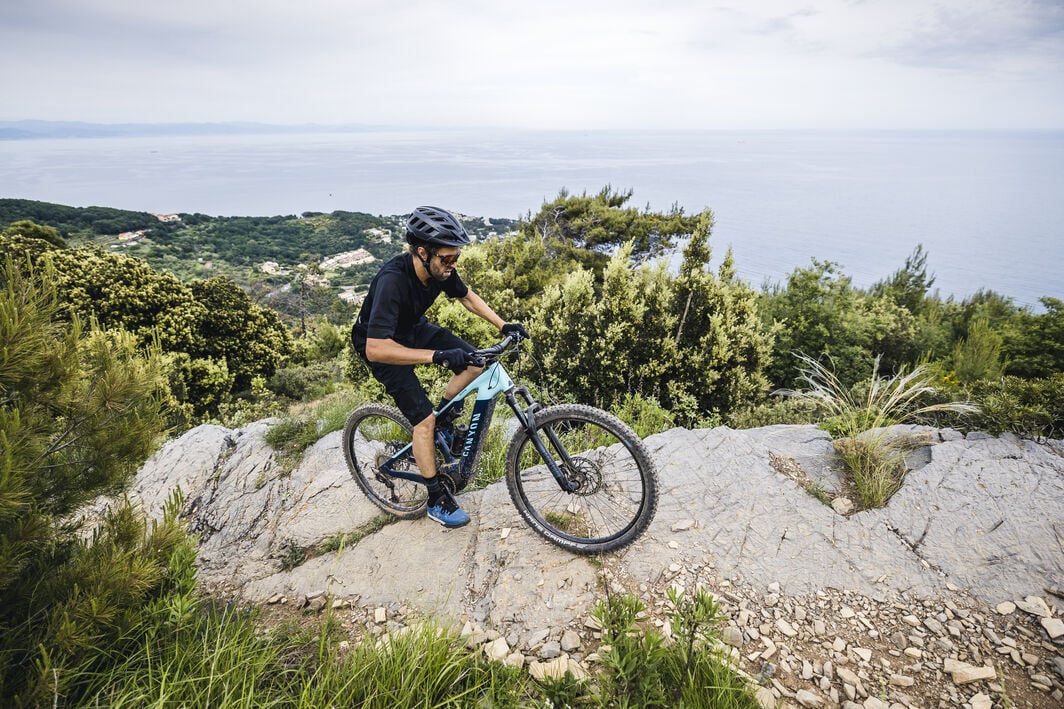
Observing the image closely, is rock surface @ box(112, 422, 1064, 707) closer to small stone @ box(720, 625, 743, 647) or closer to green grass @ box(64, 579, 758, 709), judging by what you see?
small stone @ box(720, 625, 743, 647)

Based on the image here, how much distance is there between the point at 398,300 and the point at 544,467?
2022 millimetres

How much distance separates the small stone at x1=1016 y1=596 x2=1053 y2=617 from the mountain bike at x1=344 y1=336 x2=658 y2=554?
7.39ft

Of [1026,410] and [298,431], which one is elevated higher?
[1026,410]

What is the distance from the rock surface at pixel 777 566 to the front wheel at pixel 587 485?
0.20 meters

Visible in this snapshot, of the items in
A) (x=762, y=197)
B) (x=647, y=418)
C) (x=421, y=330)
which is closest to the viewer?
(x=421, y=330)

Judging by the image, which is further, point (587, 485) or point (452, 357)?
point (587, 485)

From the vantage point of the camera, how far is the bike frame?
10.9 ft

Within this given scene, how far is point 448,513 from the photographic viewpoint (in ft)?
12.8

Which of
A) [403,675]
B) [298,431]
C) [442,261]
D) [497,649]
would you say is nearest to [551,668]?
[497,649]

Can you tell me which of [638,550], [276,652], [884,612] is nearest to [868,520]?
[884,612]

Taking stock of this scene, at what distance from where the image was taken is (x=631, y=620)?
2.32 metres

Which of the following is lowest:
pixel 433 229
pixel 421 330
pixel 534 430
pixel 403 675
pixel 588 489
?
pixel 403 675

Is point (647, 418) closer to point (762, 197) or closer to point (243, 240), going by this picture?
point (243, 240)

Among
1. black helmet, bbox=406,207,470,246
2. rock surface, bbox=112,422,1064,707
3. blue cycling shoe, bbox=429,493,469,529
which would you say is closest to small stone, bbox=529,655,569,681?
rock surface, bbox=112,422,1064,707
